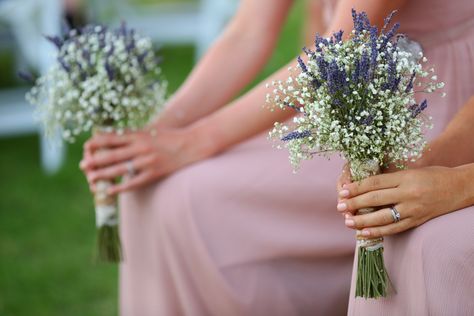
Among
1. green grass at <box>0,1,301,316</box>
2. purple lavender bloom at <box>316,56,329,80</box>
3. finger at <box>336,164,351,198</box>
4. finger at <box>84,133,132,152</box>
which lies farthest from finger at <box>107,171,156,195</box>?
green grass at <box>0,1,301,316</box>

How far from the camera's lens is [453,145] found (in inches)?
70.4

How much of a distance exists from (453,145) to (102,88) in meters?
1.01

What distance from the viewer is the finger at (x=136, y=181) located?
2.26m

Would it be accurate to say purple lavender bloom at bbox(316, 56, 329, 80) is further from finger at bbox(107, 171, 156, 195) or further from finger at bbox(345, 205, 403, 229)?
finger at bbox(107, 171, 156, 195)

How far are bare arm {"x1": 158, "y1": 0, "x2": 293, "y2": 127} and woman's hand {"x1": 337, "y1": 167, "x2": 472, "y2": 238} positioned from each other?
1.01m

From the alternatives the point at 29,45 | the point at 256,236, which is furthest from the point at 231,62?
the point at 29,45

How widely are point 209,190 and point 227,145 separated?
0.19 m

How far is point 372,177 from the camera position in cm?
161

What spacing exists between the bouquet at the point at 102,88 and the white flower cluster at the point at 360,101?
2.71 ft

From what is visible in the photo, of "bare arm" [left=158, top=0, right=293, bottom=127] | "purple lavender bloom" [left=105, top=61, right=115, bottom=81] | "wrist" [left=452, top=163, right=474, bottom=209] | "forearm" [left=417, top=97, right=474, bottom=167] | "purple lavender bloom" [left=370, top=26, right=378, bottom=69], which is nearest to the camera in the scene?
"purple lavender bloom" [left=370, top=26, right=378, bottom=69]

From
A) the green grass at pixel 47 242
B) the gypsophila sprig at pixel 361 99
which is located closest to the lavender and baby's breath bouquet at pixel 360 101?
the gypsophila sprig at pixel 361 99

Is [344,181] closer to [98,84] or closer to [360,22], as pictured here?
[360,22]

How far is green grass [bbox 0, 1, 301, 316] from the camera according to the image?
357 cm

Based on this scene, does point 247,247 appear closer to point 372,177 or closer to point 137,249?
point 137,249
